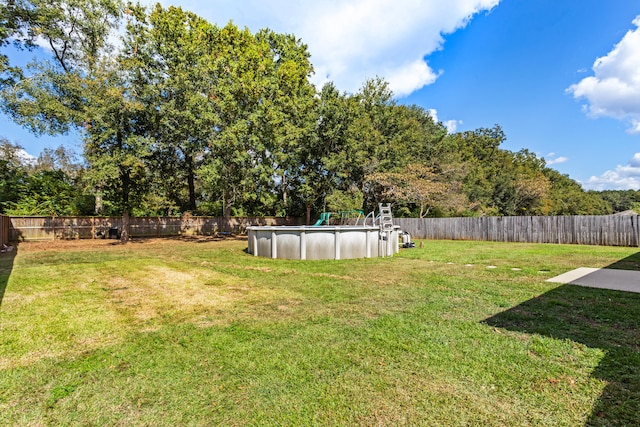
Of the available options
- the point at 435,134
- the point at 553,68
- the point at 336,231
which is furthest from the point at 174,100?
the point at 435,134

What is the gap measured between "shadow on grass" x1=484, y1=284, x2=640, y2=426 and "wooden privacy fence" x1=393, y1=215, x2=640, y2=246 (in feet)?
40.8

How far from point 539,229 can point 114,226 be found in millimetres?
24232

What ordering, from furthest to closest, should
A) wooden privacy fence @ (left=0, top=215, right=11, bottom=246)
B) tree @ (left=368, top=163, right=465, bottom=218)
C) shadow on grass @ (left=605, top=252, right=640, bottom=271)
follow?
tree @ (left=368, top=163, right=465, bottom=218) < wooden privacy fence @ (left=0, top=215, right=11, bottom=246) < shadow on grass @ (left=605, top=252, right=640, bottom=271)

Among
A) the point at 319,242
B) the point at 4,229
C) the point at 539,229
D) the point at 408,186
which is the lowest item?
the point at 319,242

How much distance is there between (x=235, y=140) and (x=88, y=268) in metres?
9.15

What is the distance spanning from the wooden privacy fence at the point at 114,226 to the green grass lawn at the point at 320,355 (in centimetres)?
1370

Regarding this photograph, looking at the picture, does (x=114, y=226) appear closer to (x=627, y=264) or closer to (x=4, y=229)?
(x=4, y=229)

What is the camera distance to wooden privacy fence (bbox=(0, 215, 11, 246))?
495 inches

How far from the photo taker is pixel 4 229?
13.4 meters

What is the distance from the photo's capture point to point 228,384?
2.42 metres

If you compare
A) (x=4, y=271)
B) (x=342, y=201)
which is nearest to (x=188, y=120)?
(x=4, y=271)

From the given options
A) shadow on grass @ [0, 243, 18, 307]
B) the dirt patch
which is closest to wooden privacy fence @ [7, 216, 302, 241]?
the dirt patch

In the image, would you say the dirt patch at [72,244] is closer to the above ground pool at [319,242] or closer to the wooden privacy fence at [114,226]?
the wooden privacy fence at [114,226]

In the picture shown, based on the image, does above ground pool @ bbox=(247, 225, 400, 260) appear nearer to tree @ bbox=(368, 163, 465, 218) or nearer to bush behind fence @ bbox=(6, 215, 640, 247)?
bush behind fence @ bbox=(6, 215, 640, 247)
